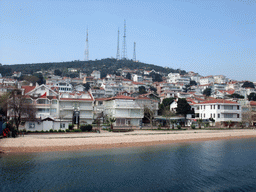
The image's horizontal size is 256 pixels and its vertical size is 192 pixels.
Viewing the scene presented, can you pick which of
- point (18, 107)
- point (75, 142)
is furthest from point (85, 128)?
point (18, 107)

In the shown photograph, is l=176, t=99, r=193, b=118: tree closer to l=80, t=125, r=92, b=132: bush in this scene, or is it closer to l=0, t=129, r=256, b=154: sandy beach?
l=0, t=129, r=256, b=154: sandy beach

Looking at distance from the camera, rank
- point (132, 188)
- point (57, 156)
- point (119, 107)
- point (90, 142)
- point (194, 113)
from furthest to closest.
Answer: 1. point (194, 113)
2. point (119, 107)
3. point (90, 142)
4. point (57, 156)
5. point (132, 188)

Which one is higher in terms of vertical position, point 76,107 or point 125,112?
point 76,107

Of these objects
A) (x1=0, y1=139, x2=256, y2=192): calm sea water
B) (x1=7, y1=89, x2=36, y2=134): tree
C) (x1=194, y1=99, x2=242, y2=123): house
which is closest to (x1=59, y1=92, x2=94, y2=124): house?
(x1=7, y1=89, x2=36, y2=134): tree

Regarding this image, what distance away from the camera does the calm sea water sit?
1747 cm

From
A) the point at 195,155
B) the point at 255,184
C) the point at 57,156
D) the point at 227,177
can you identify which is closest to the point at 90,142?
the point at 57,156

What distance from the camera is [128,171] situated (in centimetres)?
2134

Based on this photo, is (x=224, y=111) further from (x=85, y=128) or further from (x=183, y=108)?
(x=85, y=128)

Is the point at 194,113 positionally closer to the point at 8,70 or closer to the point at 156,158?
the point at 156,158

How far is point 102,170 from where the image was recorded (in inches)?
848

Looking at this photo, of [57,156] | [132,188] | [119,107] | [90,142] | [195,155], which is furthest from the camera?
[119,107]

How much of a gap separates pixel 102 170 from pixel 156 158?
24.6 ft

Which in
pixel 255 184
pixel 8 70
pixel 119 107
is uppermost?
pixel 8 70

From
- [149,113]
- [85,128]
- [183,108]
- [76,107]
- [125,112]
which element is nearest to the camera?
[85,128]
